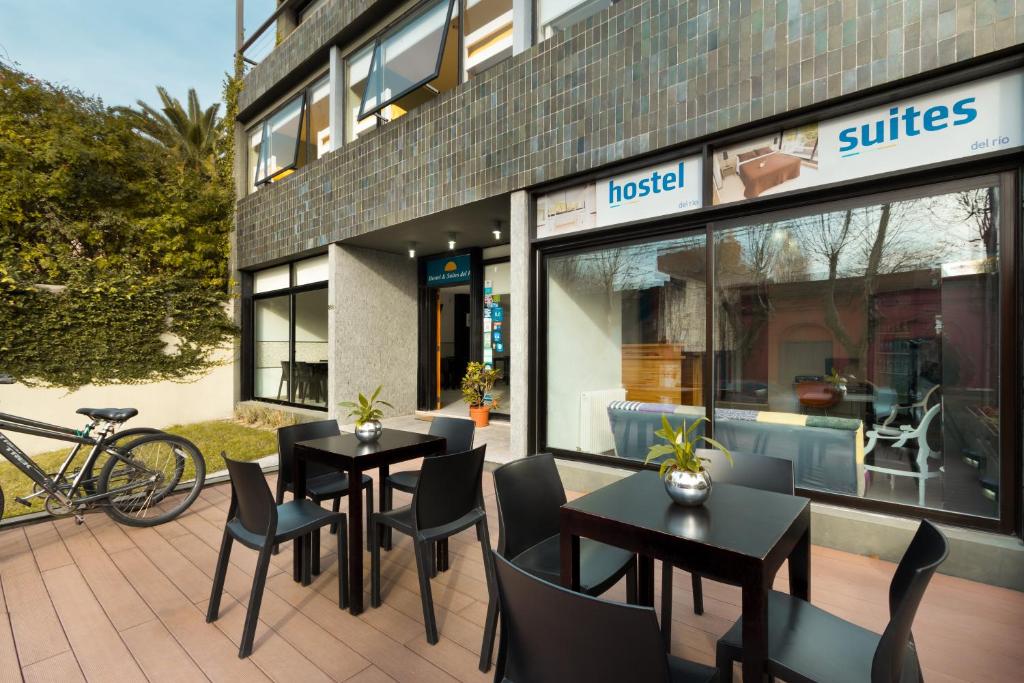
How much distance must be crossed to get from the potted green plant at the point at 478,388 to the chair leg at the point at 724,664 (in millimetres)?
5639

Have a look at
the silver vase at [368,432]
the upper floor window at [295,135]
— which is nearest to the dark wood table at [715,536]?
the silver vase at [368,432]

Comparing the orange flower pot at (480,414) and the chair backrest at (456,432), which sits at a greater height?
the chair backrest at (456,432)

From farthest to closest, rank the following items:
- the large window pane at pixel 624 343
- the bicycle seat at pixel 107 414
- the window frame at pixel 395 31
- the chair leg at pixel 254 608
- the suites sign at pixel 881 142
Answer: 1. the window frame at pixel 395 31
2. the large window pane at pixel 624 343
3. the bicycle seat at pixel 107 414
4. the suites sign at pixel 881 142
5. the chair leg at pixel 254 608

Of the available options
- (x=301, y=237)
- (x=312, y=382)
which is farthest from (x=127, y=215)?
(x=312, y=382)

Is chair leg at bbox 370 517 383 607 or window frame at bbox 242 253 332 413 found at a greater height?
window frame at bbox 242 253 332 413

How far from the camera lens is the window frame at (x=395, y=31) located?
5.58 metres

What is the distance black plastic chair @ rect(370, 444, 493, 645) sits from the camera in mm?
2205

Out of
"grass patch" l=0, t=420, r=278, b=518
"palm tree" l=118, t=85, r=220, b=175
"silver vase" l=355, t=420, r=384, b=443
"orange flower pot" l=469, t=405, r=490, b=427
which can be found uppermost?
"palm tree" l=118, t=85, r=220, b=175

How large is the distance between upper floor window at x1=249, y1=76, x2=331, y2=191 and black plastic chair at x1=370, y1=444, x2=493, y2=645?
258 inches

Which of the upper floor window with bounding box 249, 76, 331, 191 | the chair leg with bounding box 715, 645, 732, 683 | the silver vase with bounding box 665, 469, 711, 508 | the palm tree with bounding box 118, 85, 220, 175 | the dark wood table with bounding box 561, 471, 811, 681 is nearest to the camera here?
the dark wood table with bounding box 561, 471, 811, 681

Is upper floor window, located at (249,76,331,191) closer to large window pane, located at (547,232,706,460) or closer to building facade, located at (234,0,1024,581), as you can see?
building facade, located at (234,0,1024,581)

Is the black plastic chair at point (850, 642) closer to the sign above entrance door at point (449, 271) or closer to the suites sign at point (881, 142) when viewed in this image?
the suites sign at point (881, 142)

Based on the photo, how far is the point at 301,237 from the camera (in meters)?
7.68

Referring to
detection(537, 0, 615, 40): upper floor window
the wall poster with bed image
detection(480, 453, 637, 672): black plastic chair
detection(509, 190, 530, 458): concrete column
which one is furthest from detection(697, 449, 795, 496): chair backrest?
detection(537, 0, 615, 40): upper floor window
